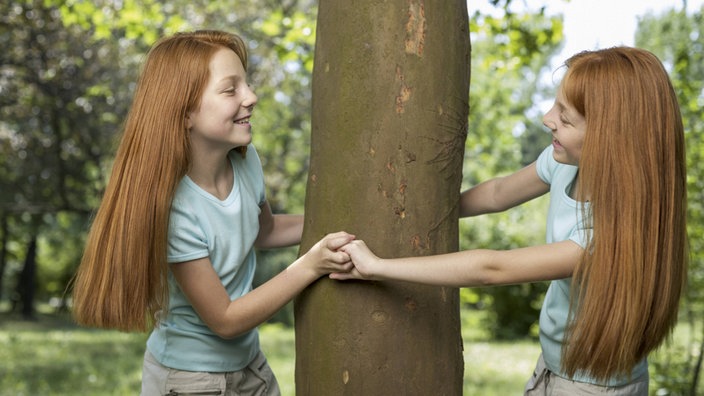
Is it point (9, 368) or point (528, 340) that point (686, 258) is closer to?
point (9, 368)

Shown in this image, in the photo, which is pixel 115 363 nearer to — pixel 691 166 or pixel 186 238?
pixel 691 166

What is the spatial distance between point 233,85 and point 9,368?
7.59m

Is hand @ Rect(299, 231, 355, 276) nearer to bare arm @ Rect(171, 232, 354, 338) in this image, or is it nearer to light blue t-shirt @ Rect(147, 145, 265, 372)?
bare arm @ Rect(171, 232, 354, 338)

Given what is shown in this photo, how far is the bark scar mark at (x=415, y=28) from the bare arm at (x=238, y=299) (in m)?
0.60

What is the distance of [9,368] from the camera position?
30.1ft

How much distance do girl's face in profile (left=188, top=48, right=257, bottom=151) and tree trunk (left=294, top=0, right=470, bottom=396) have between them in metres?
0.26

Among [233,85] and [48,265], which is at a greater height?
[233,85]

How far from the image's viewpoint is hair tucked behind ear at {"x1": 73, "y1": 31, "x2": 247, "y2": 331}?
247 cm

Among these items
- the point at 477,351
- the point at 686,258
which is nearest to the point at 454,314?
the point at 686,258

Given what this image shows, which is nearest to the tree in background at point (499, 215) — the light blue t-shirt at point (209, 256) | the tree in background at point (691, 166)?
the tree in background at point (691, 166)

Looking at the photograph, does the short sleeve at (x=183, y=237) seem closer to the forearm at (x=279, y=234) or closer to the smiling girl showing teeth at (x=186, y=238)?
the smiling girl showing teeth at (x=186, y=238)

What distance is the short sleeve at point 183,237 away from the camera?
2514 millimetres

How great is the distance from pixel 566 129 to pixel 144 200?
121 centimetres

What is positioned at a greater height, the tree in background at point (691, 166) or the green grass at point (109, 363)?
the tree in background at point (691, 166)
